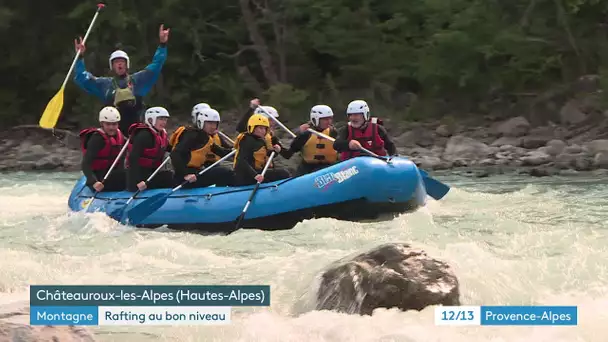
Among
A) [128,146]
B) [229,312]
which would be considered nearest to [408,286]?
[229,312]

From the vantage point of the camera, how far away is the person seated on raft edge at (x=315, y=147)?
975 cm

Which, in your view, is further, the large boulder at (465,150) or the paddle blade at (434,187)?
the large boulder at (465,150)

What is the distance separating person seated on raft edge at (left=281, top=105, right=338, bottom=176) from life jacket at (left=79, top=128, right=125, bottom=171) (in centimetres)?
184

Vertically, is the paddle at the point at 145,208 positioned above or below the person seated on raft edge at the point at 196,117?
below

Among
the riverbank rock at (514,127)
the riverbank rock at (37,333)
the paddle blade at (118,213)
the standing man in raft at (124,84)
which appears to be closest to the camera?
the riverbank rock at (37,333)

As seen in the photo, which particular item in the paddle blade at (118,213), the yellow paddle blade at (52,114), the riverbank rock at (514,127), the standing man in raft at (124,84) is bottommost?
the riverbank rock at (514,127)

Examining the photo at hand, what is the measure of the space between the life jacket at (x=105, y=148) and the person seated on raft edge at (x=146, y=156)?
0.58ft

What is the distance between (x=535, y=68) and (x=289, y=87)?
590 cm

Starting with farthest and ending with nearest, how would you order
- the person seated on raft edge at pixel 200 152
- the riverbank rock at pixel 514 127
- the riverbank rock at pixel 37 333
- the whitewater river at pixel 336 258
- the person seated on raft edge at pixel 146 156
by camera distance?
1. the riverbank rock at pixel 514 127
2. the person seated on raft edge at pixel 200 152
3. the person seated on raft edge at pixel 146 156
4. the whitewater river at pixel 336 258
5. the riverbank rock at pixel 37 333

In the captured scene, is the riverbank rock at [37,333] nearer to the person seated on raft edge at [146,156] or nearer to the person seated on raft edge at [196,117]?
the person seated on raft edge at [146,156]

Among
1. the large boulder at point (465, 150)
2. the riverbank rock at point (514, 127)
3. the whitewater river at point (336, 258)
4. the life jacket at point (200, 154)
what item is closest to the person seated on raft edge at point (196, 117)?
the life jacket at point (200, 154)

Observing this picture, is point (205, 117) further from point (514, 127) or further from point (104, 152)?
point (514, 127)

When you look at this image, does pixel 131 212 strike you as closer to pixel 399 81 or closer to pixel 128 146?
pixel 128 146

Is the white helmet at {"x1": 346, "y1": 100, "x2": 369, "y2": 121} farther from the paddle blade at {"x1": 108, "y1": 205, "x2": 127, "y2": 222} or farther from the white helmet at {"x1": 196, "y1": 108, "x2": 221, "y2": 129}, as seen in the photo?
the paddle blade at {"x1": 108, "y1": 205, "x2": 127, "y2": 222}
